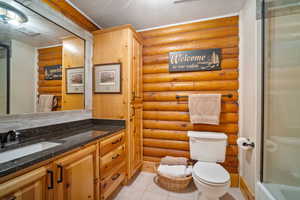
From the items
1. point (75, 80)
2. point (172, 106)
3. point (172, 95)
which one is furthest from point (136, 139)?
point (75, 80)

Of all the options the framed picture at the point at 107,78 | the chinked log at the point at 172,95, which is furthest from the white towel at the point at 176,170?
the framed picture at the point at 107,78

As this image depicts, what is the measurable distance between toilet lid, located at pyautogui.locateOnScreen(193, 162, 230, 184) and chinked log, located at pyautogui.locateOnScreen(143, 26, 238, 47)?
1931 mm

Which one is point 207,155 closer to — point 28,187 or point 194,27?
point 28,187

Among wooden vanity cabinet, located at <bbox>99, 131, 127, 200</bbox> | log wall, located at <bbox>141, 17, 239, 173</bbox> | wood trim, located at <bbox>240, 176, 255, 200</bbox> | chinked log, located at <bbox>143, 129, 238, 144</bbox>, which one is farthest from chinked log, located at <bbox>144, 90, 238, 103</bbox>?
wood trim, located at <bbox>240, 176, 255, 200</bbox>

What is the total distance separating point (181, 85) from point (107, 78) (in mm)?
1224

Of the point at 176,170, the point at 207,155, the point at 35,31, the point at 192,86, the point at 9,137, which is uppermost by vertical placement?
the point at 35,31

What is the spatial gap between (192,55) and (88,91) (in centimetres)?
182

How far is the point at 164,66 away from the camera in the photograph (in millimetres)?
2182

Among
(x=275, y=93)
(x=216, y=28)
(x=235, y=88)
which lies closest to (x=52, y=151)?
(x=275, y=93)

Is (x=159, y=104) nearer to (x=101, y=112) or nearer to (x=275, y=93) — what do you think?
(x=101, y=112)

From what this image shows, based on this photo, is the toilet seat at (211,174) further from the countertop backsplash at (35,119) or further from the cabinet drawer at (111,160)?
the countertop backsplash at (35,119)

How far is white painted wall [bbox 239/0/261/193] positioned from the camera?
147 centimetres

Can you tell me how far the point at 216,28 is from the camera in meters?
1.95

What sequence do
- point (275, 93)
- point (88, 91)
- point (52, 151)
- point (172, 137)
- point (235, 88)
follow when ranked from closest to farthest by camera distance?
point (275, 93) → point (52, 151) → point (235, 88) → point (88, 91) → point (172, 137)
